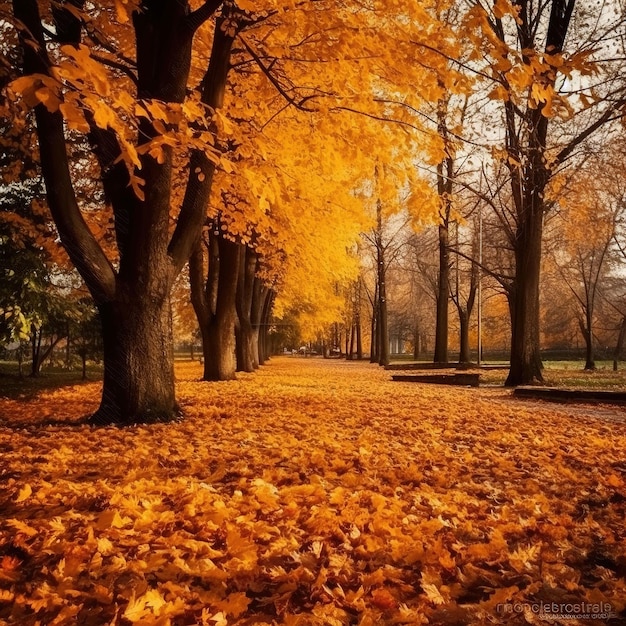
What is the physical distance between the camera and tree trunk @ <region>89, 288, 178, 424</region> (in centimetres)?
588

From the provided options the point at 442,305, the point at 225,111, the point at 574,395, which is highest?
the point at 225,111

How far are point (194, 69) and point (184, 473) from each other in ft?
26.7

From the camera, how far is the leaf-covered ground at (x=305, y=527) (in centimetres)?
212

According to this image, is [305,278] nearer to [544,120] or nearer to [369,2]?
[544,120]

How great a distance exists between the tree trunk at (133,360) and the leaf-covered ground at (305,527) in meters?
0.71

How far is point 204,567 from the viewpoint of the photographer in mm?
2359

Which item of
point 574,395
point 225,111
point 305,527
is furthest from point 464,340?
point 305,527

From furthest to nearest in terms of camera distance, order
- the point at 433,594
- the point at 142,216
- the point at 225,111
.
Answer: the point at 225,111 → the point at 142,216 → the point at 433,594

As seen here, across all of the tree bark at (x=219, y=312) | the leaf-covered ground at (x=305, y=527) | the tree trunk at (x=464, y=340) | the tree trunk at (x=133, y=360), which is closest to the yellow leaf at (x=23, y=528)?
the leaf-covered ground at (x=305, y=527)

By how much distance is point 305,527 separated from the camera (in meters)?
2.92

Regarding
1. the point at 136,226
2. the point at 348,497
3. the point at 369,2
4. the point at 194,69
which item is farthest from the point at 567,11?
the point at 348,497

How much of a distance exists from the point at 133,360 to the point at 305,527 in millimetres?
3752

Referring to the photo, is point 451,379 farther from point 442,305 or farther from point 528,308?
point 442,305

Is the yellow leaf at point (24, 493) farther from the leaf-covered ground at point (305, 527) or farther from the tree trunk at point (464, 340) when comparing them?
the tree trunk at point (464, 340)
